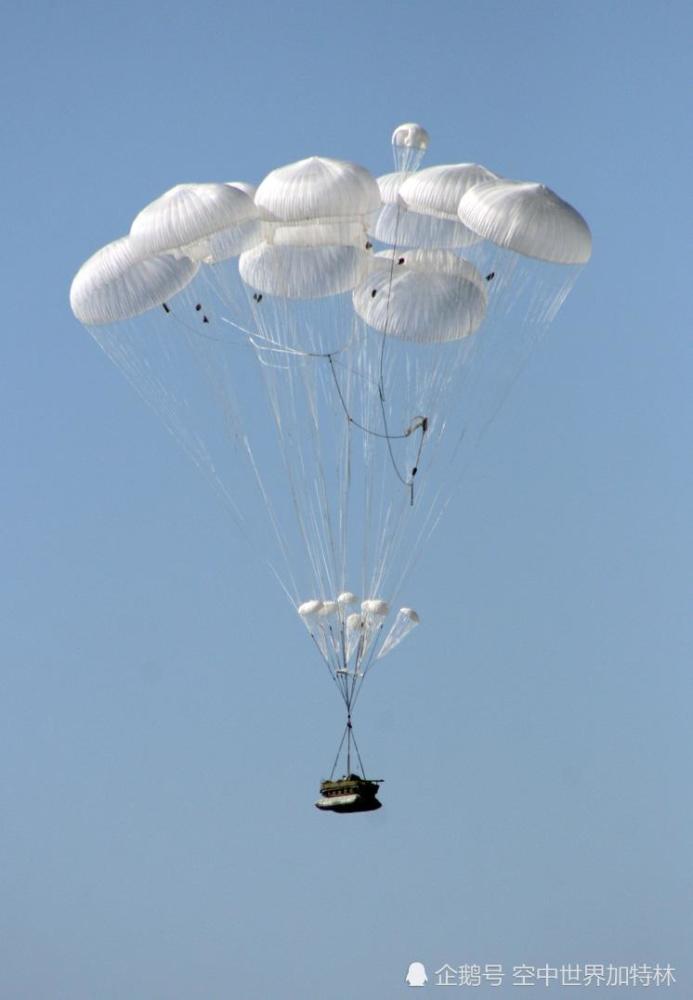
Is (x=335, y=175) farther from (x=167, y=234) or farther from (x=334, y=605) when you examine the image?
(x=334, y=605)

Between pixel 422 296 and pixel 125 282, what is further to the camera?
pixel 422 296

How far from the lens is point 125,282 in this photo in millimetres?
44938

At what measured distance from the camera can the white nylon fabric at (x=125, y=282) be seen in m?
44.8

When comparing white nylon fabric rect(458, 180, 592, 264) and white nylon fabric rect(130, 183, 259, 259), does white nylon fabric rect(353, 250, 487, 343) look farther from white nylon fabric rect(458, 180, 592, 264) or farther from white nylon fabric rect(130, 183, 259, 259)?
white nylon fabric rect(130, 183, 259, 259)

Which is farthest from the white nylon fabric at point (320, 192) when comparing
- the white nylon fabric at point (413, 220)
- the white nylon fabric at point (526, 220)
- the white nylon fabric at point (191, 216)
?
the white nylon fabric at point (526, 220)

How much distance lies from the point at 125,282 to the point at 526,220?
7.49m

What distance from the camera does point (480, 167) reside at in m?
44.0

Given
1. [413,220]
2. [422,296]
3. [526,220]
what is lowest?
[526,220]

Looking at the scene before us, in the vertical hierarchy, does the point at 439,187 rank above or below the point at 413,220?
below

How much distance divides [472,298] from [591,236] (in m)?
2.88

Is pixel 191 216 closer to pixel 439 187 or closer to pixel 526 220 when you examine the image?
pixel 439 187

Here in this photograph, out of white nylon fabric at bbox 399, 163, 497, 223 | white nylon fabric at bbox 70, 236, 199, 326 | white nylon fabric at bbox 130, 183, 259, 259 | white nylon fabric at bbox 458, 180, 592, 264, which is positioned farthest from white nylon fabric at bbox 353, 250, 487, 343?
white nylon fabric at bbox 70, 236, 199, 326

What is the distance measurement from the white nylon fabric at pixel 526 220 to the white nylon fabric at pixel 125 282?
5.62 meters

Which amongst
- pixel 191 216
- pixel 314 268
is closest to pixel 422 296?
pixel 314 268
